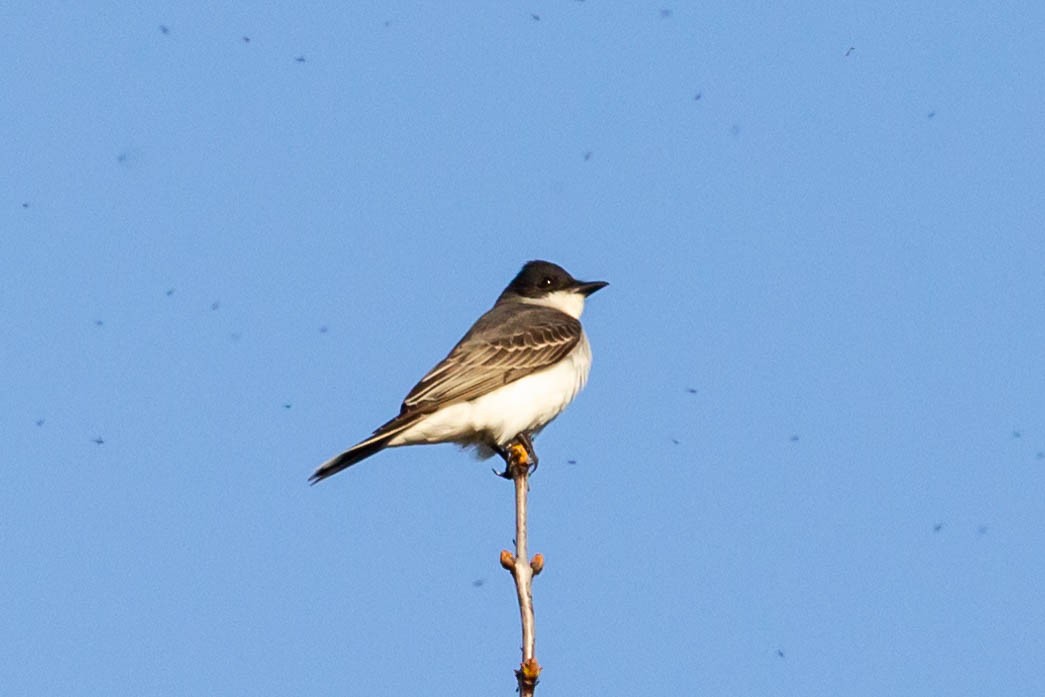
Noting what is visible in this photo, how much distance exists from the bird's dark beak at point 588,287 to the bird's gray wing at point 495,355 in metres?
0.53

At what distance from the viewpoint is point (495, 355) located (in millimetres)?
10586

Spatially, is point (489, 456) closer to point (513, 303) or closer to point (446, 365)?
point (446, 365)

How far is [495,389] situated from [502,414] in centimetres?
19

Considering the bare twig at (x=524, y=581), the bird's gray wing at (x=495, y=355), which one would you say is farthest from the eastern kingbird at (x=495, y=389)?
the bare twig at (x=524, y=581)

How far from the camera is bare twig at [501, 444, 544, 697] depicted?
197 inches

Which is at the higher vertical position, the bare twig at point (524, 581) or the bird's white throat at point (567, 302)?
the bird's white throat at point (567, 302)

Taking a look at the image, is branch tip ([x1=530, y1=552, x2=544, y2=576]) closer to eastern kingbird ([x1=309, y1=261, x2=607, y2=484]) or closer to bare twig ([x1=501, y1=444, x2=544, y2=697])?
bare twig ([x1=501, y1=444, x2=544, y2=697])

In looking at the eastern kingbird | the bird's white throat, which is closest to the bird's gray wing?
the eastern kingbird

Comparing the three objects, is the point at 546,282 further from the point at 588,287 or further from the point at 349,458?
the point at 349,458

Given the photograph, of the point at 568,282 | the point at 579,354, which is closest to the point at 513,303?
the point at 568,282

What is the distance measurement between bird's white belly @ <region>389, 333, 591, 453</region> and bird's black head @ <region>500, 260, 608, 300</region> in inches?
65.5

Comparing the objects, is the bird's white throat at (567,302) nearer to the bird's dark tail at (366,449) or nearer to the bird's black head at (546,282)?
the bird's black head at (546,282)

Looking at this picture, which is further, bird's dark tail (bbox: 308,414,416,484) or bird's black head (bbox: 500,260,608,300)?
bird's black head (bbox: 500,260,608,300)

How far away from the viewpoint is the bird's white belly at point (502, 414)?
9.96 metres
